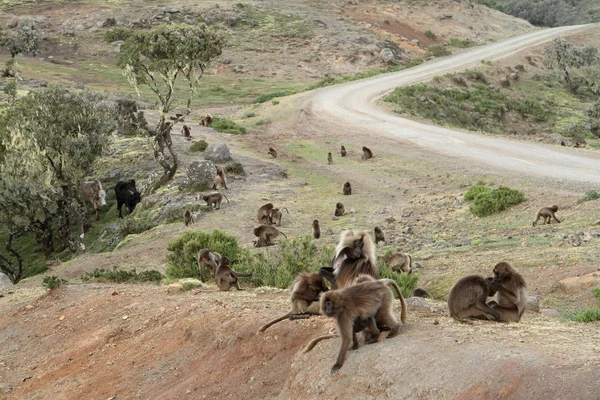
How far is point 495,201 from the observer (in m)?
21.2

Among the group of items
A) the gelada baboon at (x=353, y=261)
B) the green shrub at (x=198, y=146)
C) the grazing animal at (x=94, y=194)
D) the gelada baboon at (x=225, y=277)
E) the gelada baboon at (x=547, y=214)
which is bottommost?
the grazing animal at (x=94, y=194)

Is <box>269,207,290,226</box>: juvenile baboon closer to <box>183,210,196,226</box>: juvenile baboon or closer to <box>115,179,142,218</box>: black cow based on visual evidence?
<box>183,210,196,226</box>: juvenile baboon

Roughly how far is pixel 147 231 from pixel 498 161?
14.5m

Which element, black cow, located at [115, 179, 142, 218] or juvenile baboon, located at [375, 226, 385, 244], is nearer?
juvenile baboon, located at [375, 226, 385, 244]

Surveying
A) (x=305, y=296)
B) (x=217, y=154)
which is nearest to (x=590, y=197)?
(x=305, y=296)

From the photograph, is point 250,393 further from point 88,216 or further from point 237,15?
point 237,15

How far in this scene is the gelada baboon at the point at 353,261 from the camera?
8.71 metres

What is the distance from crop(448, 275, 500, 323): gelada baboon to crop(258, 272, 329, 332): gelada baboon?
170 centimetres

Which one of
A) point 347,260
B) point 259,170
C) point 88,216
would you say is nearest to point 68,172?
point 88,216

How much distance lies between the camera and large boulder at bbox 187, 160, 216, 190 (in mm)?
27328

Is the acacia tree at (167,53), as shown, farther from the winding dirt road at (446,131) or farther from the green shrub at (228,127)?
the winding dirt road at (446,131)

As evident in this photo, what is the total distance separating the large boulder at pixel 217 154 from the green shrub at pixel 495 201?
12338 millimetres

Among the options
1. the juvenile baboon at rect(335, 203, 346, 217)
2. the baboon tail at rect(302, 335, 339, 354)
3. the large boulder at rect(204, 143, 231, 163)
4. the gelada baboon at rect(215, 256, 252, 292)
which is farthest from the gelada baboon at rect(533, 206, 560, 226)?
the large boulder at rect(204, 143, 231, 163)

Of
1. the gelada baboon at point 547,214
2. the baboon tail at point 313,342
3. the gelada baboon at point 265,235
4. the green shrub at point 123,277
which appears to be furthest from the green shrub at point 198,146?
the baboon tail at point 313,342
